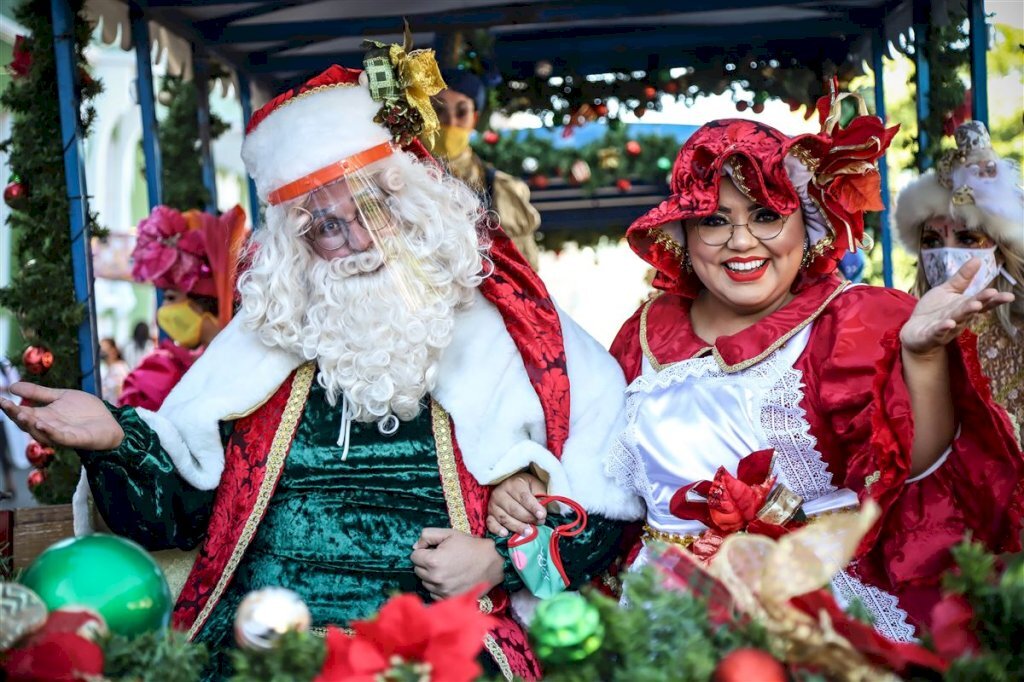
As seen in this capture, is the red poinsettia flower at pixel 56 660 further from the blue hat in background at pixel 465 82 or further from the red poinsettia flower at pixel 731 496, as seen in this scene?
the blue hat in background at pixel 465 82

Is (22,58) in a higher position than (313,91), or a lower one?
higher

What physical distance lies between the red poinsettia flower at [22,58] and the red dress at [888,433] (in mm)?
2740

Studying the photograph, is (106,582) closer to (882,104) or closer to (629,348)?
(629,348)

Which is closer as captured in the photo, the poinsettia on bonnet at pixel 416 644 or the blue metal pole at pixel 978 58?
the poinsettia on bonnet at pixel 416 644

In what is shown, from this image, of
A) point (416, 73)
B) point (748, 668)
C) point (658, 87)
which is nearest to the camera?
point (748, 668)

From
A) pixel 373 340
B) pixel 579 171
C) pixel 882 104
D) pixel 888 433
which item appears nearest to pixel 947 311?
pixel 888 433

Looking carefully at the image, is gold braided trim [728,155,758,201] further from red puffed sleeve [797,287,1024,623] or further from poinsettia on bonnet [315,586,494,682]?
poinsettia on bonnet [315,586,494,682]

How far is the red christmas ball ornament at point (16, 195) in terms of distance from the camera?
13.2 ft

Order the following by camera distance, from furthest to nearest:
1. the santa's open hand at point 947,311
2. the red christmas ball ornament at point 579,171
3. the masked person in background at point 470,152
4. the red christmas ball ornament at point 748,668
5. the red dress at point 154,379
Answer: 1. the red christmas ball ornament at point 579,171
2. the masked person in background at point 470,152
3. the red dress at point 154,379
4. the santa's open hand at point 947,311
5. the red christmas ball ornament at point 748,668

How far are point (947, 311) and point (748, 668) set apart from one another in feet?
3.27

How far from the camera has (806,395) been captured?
2514mm

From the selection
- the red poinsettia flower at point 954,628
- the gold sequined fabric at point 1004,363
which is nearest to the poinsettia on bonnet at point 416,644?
the red poinsettia flower at point 954,628

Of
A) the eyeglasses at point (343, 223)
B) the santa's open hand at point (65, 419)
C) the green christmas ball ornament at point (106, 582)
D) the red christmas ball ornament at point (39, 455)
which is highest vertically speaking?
the eyeglasses at point (343, 223)

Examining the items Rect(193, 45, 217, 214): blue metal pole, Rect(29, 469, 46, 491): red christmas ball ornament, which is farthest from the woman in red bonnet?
Rect(193, 45, 217, 214): blue metal pole
